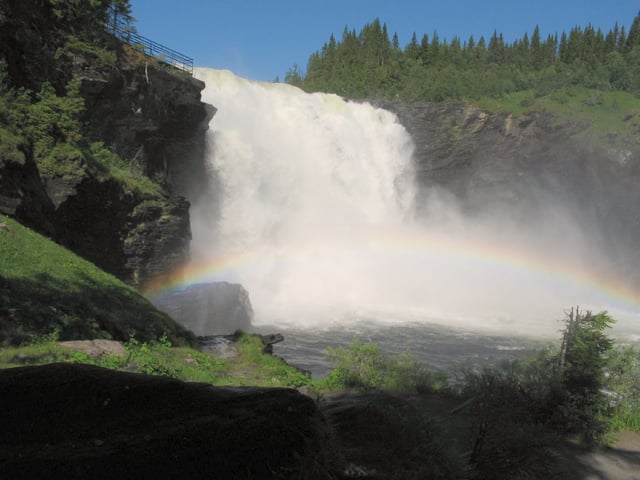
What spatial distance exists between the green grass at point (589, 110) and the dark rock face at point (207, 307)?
35.7 metres

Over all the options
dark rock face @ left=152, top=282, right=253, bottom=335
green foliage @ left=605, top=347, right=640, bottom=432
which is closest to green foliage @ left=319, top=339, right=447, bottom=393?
green foliage @ left=605, top=347, right=640, bottom=432

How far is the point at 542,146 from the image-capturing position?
152 ft

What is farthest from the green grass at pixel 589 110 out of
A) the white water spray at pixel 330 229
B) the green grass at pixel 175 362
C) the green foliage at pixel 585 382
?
the green grass at pixel 175 362

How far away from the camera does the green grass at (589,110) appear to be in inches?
1802

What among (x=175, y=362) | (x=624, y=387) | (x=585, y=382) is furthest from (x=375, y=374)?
(x=624, y=387)

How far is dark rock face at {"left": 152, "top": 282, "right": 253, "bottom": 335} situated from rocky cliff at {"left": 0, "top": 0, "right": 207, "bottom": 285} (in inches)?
98.4

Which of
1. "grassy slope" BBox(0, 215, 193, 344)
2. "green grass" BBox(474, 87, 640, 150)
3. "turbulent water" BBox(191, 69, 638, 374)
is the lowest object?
"grassy slope" BBox(0, 215, 193, 344)

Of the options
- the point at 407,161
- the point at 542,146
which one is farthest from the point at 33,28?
the point at 542,146

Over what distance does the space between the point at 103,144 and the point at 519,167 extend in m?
37.9

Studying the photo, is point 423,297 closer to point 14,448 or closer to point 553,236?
point 553,236

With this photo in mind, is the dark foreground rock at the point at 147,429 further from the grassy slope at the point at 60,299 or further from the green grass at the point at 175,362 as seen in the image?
the grassy slope at the point at 60,299

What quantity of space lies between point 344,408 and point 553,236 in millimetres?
47938

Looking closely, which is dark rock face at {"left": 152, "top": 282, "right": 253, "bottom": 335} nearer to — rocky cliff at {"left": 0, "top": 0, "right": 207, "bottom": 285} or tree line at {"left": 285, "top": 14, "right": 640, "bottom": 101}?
rocky cliff at {"left": 0, "top": 0, "right": 207, "bottom": 285}

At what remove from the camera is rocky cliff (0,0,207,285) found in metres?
15.4
